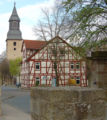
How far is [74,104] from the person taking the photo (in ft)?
11.8

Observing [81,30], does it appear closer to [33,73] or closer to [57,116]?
[57,116]

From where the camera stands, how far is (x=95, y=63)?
6.43 meters

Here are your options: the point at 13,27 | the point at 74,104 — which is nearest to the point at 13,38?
the point at 13,27

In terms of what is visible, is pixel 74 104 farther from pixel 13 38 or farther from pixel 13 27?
pixel 13 27

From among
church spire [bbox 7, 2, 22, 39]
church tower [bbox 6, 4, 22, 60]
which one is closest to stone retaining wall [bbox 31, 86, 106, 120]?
church tower [bbox 6, 4, 22, 60]

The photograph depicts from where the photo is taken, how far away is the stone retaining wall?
359 centimetres

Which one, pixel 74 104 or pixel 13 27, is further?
pixel 13 27

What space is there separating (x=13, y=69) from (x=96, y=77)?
212 ft

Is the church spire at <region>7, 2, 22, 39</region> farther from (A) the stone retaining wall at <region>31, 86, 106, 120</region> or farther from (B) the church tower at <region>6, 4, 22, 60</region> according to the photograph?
(A) the stone retaining wall at <region>31, 86, 106, 120</region>

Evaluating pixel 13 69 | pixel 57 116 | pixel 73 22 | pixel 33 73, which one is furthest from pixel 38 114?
pixel 13 69

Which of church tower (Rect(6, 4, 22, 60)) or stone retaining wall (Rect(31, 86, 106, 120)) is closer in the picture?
stone retaining wall (Rect(31, 86, 106, 120))

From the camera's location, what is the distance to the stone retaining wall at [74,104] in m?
3.59

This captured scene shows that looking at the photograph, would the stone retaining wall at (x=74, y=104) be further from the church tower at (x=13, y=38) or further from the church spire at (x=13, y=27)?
the church spire at (x=13, y=27)

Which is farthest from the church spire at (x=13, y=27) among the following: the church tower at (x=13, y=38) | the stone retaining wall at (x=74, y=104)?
the stone retaining wall at (x=74, y=104)
